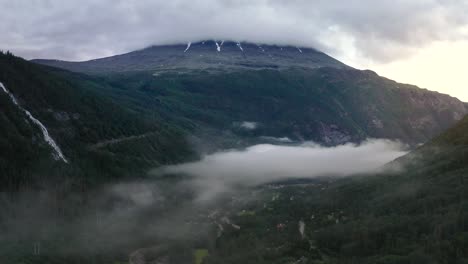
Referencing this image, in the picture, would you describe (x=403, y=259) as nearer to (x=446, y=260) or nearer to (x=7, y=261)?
(x=446, y=260)

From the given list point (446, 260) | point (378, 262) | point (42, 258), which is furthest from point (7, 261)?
point (446, 260)

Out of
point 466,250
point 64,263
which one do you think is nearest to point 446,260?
point 466,250

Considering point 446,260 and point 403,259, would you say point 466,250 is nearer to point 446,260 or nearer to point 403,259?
point 446,260

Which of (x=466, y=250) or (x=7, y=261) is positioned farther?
(x=466, y=250)

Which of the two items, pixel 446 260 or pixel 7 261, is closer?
pixel 7 261

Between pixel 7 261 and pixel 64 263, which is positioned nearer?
pixel 7 261

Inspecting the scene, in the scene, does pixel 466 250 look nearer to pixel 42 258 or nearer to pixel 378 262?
pixel 378 262

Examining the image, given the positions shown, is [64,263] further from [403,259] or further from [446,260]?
[446,260]

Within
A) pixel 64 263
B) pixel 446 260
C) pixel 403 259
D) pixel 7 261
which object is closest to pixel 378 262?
pixel 403 259
